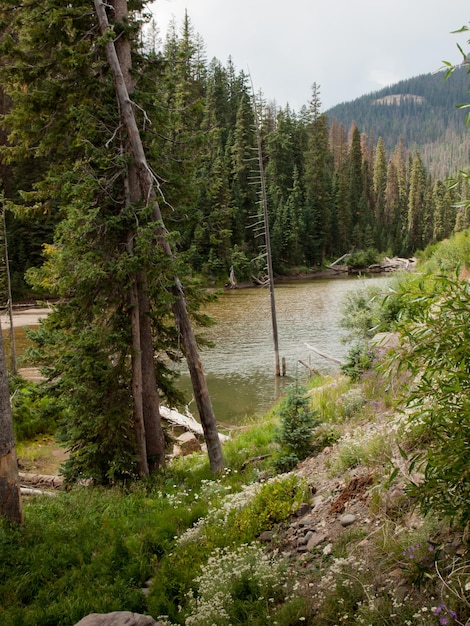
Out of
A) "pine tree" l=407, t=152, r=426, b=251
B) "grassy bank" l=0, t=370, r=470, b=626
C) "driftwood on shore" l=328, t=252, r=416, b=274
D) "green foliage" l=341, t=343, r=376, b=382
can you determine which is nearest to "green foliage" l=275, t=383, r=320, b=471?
"grassy bank" l=0, t=370, r=470, b=626

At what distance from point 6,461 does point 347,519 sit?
395 cm

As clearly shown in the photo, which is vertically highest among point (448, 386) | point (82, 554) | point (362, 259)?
point (362, 259)

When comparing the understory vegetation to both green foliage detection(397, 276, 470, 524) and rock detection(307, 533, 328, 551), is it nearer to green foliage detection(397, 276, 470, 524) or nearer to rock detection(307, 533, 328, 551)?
green foliage detection(397, 276, 470, 524)

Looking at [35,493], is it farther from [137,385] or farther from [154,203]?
[154,203]

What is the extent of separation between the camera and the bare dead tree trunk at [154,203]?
777 cm

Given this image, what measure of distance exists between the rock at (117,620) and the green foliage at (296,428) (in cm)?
375

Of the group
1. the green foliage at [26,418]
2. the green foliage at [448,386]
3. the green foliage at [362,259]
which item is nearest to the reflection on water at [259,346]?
the green foliage at [26,418]

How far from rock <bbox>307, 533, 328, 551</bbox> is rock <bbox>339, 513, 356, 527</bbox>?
0.23 metres

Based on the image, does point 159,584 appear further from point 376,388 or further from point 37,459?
point 37,459

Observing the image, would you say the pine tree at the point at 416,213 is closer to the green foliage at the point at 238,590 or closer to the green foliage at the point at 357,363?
the green foliage at the point at 357,363

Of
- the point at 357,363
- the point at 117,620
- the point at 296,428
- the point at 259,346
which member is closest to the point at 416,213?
the point at 259,346

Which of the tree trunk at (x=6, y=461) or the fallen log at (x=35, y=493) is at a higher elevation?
the tree trunk at (x=6, y=461)

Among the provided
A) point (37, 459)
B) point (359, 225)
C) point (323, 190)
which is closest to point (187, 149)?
point (37, 459)

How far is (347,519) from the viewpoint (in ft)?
14.9
